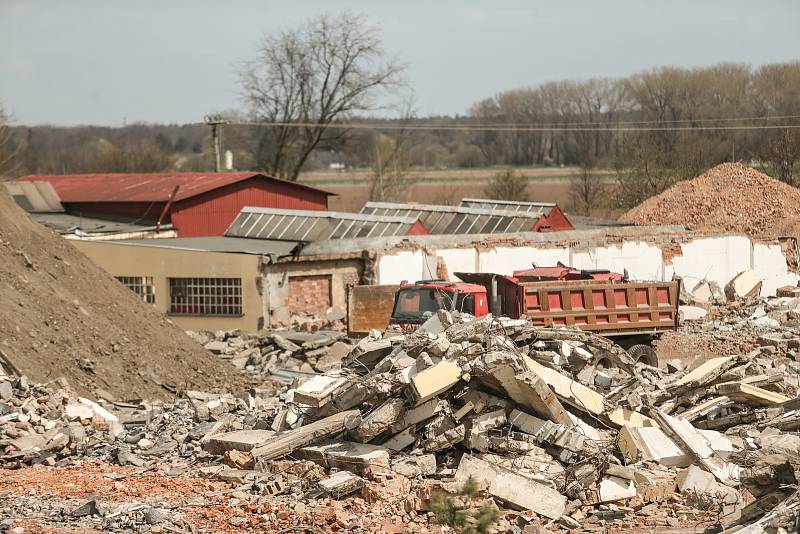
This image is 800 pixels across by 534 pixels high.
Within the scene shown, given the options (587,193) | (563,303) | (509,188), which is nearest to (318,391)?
(563,303)

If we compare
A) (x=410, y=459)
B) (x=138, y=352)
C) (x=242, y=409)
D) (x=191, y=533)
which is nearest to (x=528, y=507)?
(x=410, y=459)

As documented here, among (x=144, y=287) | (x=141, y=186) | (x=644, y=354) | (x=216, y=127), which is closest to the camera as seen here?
(x=644, y=354)

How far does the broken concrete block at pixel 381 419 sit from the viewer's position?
1302 cm

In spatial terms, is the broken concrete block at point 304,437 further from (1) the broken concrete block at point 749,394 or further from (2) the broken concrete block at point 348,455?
(1) the broken concrete block at point 749,394

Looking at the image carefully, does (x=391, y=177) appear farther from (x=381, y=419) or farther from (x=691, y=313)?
(x=381, y=419)

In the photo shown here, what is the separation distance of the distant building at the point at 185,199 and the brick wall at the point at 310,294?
9617 millimetres

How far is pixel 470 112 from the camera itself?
12481cm

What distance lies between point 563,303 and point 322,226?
39.3 ft

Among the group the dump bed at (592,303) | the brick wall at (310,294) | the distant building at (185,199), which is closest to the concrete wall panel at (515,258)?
the brick wall at (310,294)

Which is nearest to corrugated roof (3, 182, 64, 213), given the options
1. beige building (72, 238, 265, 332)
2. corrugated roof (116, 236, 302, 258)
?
corrugated roof (116, 236, 302, 258)

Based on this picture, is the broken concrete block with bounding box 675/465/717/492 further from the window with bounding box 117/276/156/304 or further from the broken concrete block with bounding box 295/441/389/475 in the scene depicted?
the window with bounding box 117/276/156/304

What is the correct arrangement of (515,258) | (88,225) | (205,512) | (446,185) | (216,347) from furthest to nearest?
(446,185) → (88,225) → (515,258) → (216,347) → (205,512)

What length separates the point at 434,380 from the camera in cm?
1276

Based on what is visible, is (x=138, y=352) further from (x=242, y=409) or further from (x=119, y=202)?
(x=119, y=202)
